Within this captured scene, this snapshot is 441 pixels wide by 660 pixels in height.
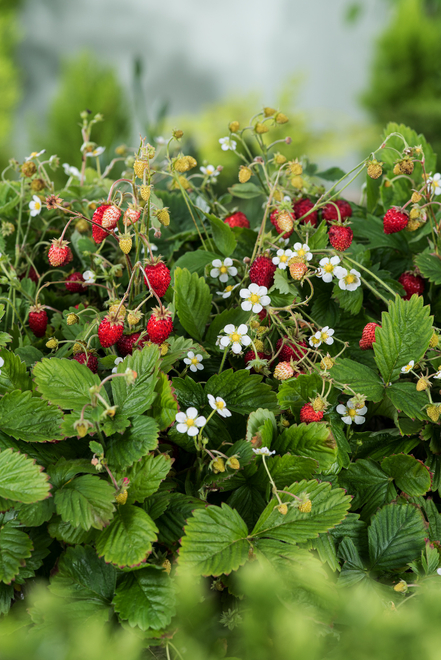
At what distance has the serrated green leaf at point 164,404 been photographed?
1.44 ft

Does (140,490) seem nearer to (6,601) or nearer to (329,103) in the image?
(6,601)

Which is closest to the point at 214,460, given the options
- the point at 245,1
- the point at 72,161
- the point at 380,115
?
the point at 72,161

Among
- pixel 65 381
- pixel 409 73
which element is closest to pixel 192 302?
pixel 65 381

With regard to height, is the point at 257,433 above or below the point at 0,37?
below

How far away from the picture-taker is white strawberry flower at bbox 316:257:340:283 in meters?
0.53

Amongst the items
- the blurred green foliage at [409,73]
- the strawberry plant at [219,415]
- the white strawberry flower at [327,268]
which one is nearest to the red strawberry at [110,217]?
the strawberry plant at [219,415]

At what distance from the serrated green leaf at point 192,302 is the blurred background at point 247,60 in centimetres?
539

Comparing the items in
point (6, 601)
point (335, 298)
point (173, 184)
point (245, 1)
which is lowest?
point (6, 601)

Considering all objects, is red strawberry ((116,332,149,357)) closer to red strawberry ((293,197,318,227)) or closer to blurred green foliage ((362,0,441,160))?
red strawberry ((293,197,318,227))

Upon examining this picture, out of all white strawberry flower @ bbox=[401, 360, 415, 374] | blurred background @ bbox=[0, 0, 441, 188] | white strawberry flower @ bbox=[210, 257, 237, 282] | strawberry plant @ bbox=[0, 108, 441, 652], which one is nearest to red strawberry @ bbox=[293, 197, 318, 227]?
strawberry plant @ bbox=[0, 108, 441, 652]

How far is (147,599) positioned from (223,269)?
13.6 inches

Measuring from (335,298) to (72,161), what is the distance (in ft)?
15.3

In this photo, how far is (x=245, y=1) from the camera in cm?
803

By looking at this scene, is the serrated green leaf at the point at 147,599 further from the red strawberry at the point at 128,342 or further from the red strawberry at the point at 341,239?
the red strawberry at the point at 341,239
